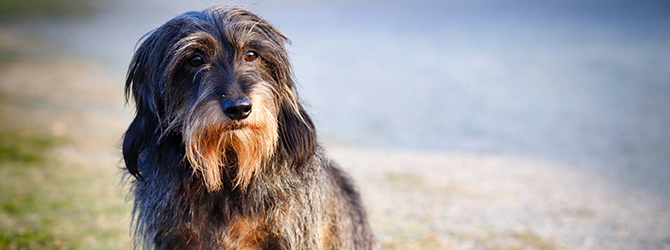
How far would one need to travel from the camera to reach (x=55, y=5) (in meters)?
57.0

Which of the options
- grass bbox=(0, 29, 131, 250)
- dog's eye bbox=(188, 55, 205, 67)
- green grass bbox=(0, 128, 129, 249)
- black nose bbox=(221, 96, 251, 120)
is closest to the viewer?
black nose bbox=(221, 96, 251, 120)

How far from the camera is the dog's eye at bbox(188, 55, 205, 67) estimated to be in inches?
141

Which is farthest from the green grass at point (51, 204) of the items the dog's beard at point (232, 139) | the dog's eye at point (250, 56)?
the dog's eye at point (250, 56)

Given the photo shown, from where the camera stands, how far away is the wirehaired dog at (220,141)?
3.46 m

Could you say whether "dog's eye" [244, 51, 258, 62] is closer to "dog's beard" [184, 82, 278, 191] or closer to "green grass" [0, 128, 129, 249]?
"dog's beard" [184, 82, 278, 191]

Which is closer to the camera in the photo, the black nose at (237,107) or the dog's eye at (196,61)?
the black nose at (237,107)

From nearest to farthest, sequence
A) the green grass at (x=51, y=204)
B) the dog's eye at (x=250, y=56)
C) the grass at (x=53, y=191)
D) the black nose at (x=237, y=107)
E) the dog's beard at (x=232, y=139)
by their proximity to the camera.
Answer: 1. the black nose at (x=237, y=107)
2. the dog's beard at (x=232, y=139)
3. the dog's eye at (x=250, y=56)
4. the green grass at (x=51, y=204)
5. the grass at (x=53, y=191)

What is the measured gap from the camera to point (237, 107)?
3.24m

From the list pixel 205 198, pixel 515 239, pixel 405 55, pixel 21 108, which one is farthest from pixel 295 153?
pixel 405 55

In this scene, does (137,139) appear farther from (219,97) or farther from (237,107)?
(237,107)

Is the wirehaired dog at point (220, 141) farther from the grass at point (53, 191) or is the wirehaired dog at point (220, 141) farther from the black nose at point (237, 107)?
the grass at point (53, 191)

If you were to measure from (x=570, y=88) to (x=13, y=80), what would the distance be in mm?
24761

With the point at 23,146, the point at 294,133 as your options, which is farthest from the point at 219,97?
the point at 23,146

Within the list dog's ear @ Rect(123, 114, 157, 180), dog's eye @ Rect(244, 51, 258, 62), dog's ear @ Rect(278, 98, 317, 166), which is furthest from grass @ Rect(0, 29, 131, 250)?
dog's eye @ Rect(244, 51, 258, 62)
